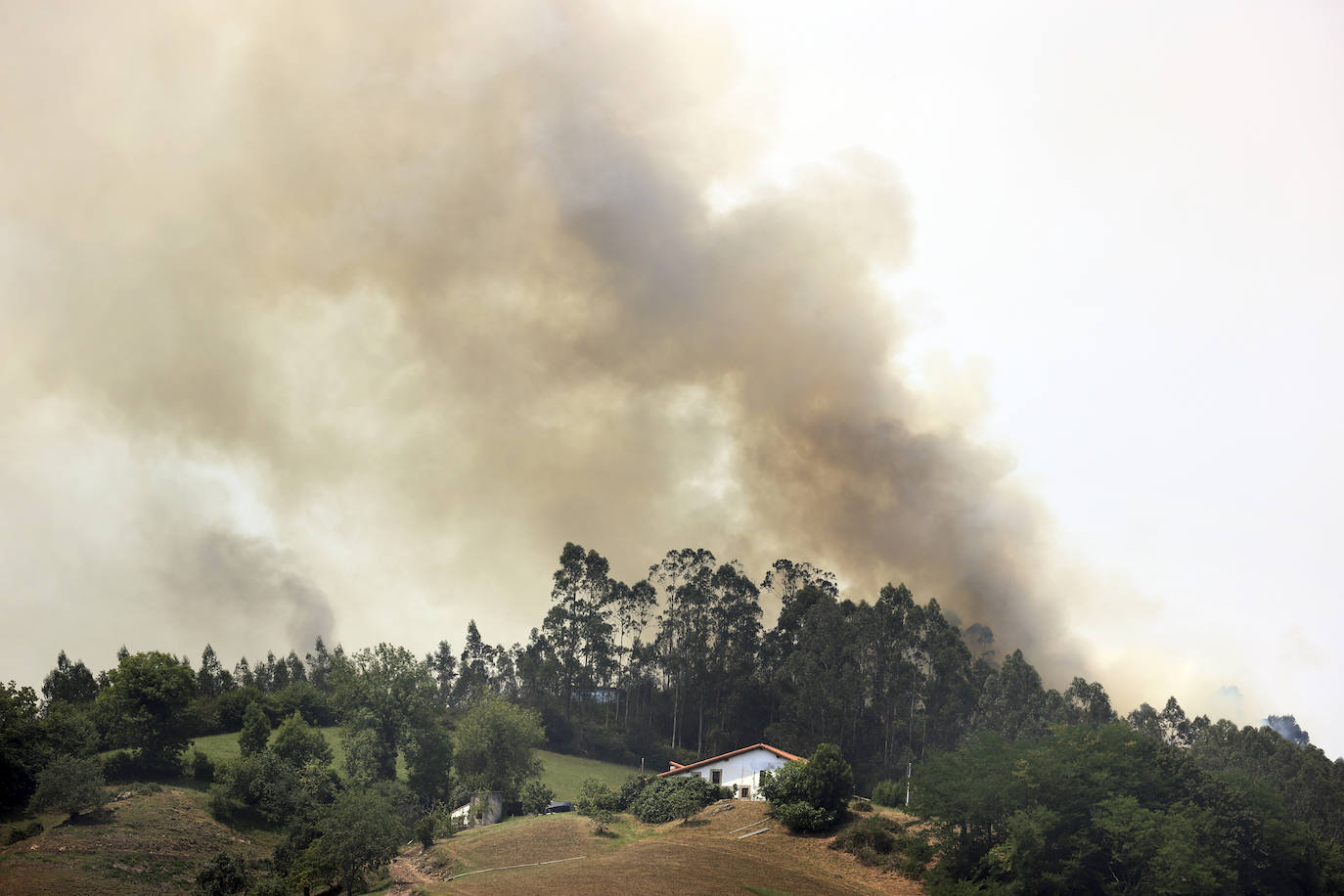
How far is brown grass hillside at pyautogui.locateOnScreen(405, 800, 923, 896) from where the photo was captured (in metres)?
42.1

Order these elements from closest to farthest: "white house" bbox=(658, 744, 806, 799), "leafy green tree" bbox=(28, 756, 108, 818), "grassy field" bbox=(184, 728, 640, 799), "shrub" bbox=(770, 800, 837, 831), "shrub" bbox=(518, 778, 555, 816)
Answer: "leafy green tree" bbox=(28, 756, 108, 818) < "shrub" bbox=(770, 800, 837, 831) < "white house" bbox=(658, 744, 806, 799) < "shrub" bbox=(518, 778, 555, 816) < "grassy field" bbox=(184, 728, 640, 799)

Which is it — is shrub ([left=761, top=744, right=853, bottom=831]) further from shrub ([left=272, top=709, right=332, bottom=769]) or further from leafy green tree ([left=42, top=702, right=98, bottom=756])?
leafy green tree ([left=42, top=702, right=98, bottom=756])

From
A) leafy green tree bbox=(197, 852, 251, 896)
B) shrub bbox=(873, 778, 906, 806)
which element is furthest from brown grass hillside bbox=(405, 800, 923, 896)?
shrub bbox=(873, 778, 906, 806)

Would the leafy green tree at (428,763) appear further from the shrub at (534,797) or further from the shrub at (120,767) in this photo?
the shrub at (120,767)

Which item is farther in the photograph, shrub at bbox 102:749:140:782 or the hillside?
shrub at bbox 102:749:140:782

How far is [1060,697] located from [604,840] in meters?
52.2

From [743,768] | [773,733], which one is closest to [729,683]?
[773,733]

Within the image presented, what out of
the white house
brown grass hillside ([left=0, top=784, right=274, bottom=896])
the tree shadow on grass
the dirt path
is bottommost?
the dirt path

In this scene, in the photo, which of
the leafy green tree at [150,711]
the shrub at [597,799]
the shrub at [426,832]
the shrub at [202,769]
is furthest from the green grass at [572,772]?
the leafy green tree at [150,711]

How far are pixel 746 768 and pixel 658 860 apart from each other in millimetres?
19018

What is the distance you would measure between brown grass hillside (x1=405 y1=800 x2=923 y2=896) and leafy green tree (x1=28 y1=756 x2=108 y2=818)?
19383 mm

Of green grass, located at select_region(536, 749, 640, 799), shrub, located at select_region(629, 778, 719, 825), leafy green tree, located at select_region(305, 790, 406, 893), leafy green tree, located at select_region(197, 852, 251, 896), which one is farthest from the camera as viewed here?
green grass, located at select_region(536, 749, 640, 799)

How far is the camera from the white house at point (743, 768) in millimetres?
63688

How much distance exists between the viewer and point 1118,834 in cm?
4375
